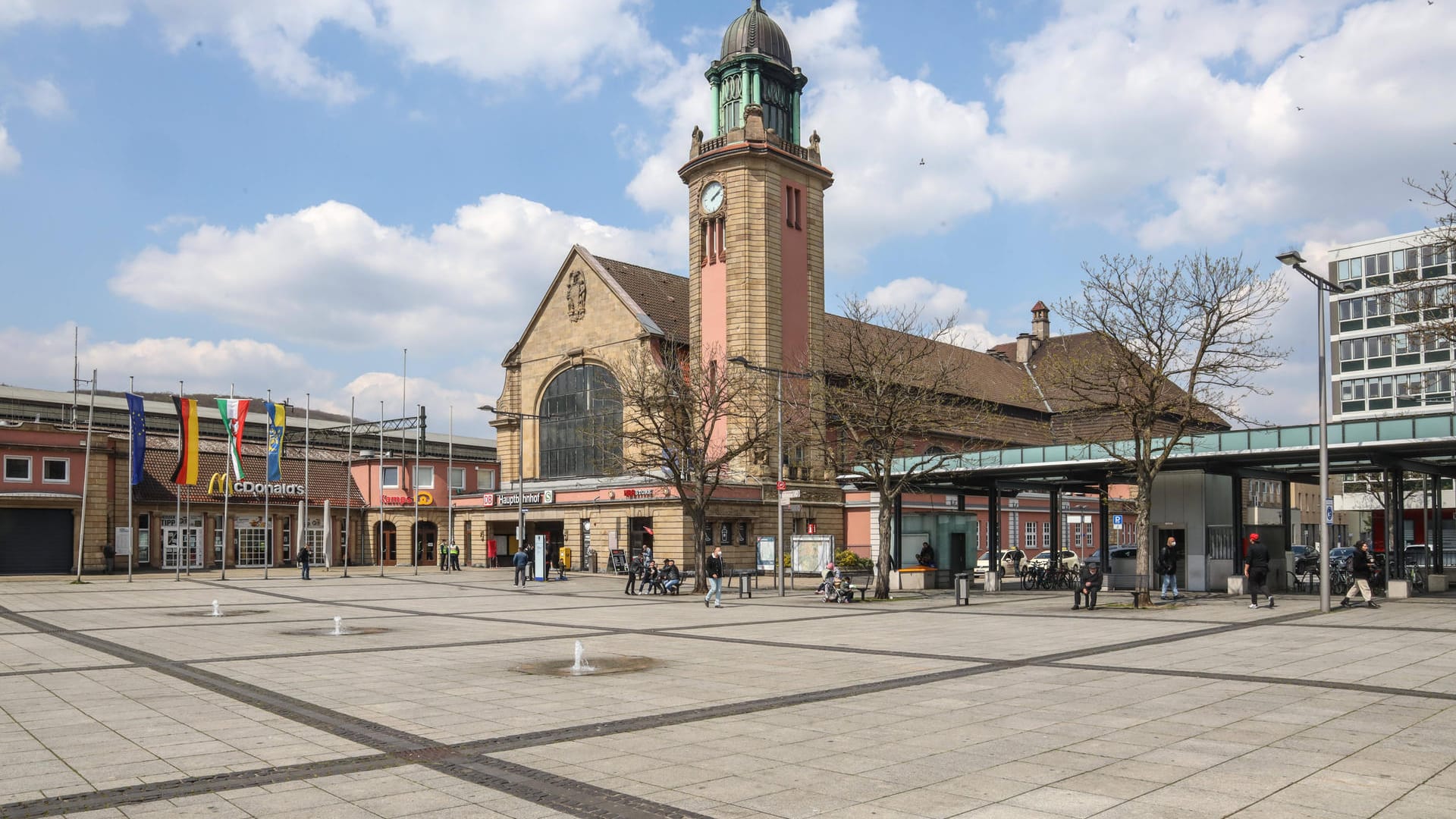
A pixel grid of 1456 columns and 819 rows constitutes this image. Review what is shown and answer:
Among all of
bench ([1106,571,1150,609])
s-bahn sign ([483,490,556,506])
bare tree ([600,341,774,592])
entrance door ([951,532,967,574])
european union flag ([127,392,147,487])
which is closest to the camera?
bench ([1106,571,1150,609])

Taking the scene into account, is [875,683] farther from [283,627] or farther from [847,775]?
[283,627]

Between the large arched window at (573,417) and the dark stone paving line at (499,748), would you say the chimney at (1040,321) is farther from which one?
the dark stone paving line at (499,748)

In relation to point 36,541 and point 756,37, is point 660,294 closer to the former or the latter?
point 756,37

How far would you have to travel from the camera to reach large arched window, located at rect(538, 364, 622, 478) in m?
65.7

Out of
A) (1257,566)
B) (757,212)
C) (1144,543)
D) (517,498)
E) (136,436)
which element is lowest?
(1257,566)

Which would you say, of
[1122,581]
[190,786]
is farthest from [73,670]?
[1122,581]

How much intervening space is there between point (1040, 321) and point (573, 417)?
52.3m

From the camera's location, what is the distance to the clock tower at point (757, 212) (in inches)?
2365

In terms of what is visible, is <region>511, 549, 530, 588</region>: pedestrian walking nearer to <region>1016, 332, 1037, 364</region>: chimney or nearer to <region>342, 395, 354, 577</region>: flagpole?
<region>342, 395, 354, 577</region>: flagpole

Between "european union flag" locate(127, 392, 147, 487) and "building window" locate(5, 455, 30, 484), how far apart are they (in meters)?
4.49

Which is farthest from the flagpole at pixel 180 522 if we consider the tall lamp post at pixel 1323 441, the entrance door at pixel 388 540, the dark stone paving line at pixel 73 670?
the tall lamp post at pixel 1323 441

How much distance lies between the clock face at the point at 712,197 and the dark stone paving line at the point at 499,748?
157 feet

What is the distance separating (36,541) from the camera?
52.3m

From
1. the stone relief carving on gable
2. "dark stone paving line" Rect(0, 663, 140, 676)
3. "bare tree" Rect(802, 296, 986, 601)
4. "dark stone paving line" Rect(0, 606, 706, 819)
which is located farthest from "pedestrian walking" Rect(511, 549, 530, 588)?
"dark stone paving line" Rect(0, 606, 706, 819)
